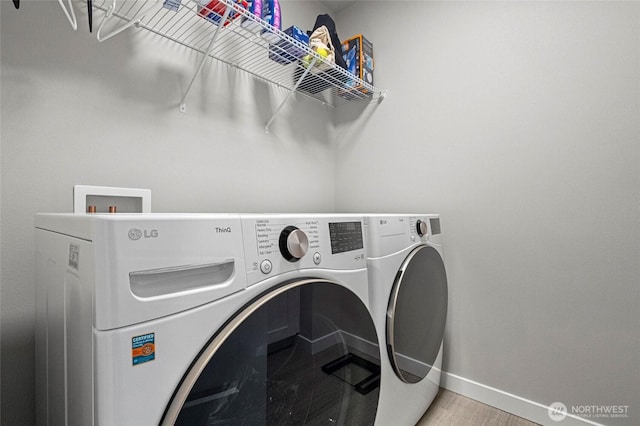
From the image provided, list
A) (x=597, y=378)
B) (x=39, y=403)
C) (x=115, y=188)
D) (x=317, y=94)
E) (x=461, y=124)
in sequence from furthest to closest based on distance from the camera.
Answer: (x=317, y=94) < (x=461, y=124) < (x=597, y=378) < (x=115, y=188) < (x=39, y=403)

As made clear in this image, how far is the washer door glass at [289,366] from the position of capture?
521 millimetres

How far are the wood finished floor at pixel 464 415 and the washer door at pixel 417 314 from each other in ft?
0.84

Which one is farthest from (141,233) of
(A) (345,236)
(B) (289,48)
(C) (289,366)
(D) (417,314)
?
(B) (289,48)

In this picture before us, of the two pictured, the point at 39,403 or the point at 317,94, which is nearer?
the point at 39,403

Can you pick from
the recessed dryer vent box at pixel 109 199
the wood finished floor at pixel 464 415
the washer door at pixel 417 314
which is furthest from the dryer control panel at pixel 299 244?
the wood finished floor at pixel 464 415

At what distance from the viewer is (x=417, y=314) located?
114cm

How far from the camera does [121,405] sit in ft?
1.43

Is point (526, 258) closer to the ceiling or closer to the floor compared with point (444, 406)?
closer to the ceiling

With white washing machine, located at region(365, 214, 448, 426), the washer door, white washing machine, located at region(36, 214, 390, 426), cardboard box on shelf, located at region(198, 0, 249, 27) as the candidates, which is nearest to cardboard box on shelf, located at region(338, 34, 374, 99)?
cardboard box on shelf, located at region(198, 0, 249, 27)

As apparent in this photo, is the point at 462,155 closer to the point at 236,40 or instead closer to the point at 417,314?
the point at 417,314

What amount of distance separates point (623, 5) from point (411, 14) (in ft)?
3.00

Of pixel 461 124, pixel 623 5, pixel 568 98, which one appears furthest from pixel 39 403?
pixel 623 5

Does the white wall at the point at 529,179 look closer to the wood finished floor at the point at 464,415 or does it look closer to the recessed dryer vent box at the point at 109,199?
the wood finished floor at the point at 464,415

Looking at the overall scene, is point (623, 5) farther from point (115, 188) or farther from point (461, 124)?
point (115, 188)
